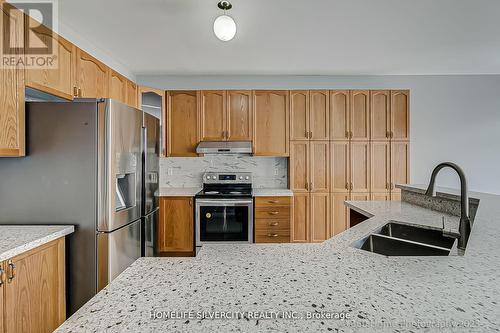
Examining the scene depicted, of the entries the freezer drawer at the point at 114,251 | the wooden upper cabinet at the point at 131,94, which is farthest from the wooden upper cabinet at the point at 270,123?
the freezer drawer at the point at 114,251

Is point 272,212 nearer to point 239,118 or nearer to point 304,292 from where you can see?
point 239,118

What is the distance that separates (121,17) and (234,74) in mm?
1714

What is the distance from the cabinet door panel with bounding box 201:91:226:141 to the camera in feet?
11.5

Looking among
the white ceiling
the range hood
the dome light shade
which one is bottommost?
the range hood

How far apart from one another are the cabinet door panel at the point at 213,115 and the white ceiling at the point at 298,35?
0.35 m

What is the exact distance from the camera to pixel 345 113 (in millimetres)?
3490

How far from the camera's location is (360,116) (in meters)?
3.49

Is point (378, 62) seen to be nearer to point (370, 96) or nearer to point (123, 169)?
point (370, 96)

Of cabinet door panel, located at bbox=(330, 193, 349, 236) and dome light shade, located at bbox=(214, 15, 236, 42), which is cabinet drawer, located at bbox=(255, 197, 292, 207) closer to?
cabinet door panel, located at bbox=(330, 193, 349, 236)

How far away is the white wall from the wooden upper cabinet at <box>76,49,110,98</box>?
1.11m

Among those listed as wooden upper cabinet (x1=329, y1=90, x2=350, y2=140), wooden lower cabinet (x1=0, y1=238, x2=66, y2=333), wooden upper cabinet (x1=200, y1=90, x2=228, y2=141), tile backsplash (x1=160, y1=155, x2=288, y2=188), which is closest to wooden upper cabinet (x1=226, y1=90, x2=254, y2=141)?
wooden upper cabinet (x1=200, y1=90, x2=228, y2=141)

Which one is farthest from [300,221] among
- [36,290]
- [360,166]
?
[36,290]

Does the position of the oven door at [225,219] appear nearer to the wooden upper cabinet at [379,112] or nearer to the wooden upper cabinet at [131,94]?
the wooden upper cabinet at [131,94]

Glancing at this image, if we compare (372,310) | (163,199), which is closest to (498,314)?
(372,310)
